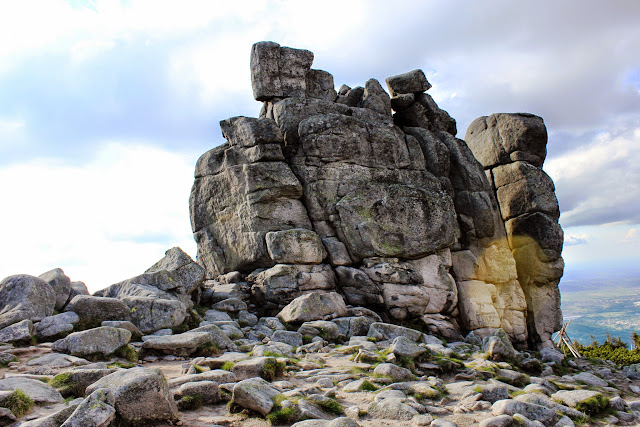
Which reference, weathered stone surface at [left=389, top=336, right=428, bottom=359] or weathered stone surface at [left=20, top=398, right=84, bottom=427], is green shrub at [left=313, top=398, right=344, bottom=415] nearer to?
weathered stone surface at [left=20, top=398, right=84, bottom=427]

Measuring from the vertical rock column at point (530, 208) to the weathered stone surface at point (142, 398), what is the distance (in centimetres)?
3240

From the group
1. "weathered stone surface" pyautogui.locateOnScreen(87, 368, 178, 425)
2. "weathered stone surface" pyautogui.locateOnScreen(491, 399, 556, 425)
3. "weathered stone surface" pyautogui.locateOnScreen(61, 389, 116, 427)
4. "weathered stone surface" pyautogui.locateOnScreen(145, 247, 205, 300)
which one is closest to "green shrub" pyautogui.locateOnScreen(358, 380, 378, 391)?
"weathered stone surface" pyautogui.locateOnScreen(491, 399, 556, 425)

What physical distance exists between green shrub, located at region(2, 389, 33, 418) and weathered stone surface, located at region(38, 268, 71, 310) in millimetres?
11040

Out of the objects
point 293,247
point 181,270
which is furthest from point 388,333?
point 181,270

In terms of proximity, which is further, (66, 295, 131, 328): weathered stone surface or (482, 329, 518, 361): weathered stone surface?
(482, 329, 518, 361): weathered stone surface

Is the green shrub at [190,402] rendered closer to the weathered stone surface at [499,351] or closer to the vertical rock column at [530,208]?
the weathered stone surface at [499,351]

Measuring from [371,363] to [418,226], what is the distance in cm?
1462

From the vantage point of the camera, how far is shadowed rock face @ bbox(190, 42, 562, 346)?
29375 mm

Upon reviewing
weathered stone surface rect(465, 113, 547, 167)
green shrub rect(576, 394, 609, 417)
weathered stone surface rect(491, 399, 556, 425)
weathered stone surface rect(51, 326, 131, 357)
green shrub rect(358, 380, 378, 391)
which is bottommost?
green shrub rect(576, 394, 609, 417)

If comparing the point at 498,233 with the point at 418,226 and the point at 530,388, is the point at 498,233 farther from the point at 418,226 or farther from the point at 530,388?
the point at 530,388

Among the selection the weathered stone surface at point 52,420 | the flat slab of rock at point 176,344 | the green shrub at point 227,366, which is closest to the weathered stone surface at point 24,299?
the flat slab of rock at point 176,344

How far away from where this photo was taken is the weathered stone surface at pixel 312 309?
2399 centimetres

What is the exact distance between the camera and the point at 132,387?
9711 mm

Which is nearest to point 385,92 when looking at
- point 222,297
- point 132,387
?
point 222,297
